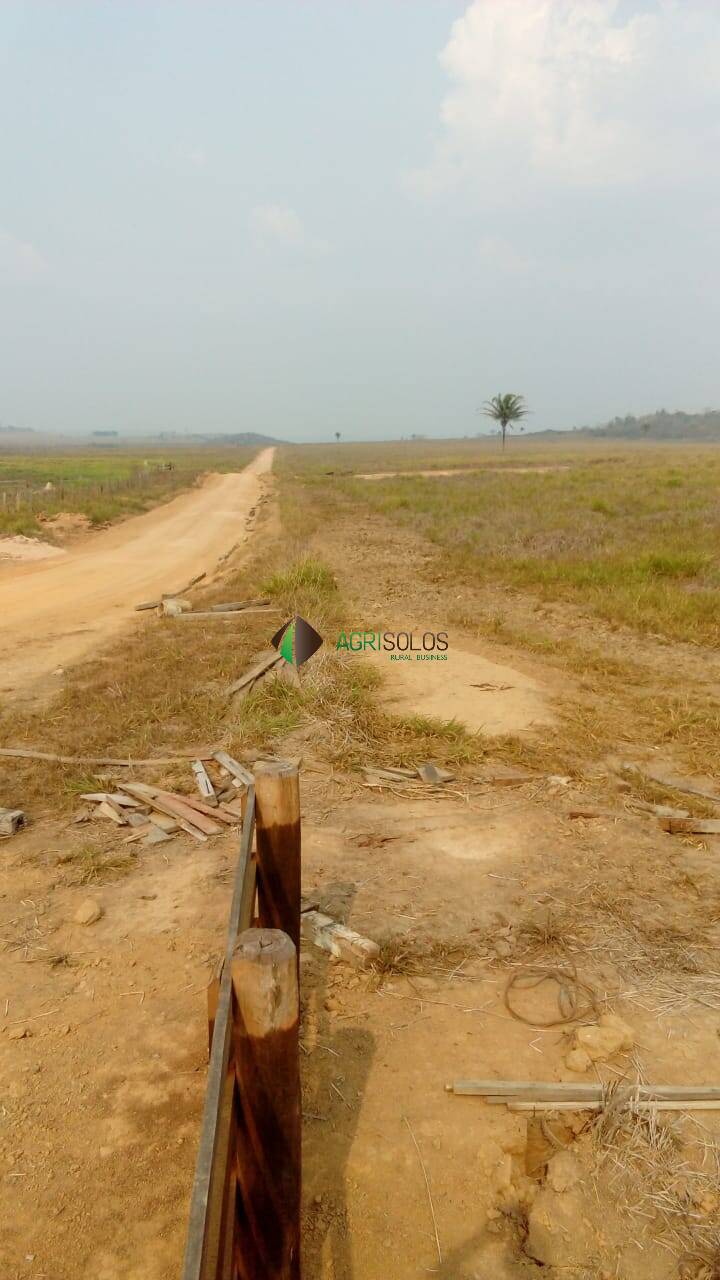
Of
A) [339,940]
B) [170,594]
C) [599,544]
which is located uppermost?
[599,544]

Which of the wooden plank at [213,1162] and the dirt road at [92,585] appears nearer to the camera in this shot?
the wooden plank at [213,1162]

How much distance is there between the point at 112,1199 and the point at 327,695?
196 inches

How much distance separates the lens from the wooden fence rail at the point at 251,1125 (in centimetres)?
163

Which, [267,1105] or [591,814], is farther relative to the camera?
[591,814]

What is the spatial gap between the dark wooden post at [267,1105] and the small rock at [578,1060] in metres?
1.51

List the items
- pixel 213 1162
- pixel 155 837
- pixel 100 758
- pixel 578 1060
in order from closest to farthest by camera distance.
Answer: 1. pixel 213 1162
2. pixel 578 1060
3. pixel 155 837
4. pixel 100 758

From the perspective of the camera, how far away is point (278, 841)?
313 cm

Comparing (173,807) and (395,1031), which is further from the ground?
(173,807)

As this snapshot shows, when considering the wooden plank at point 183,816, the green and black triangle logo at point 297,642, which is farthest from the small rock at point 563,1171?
the green and black triangle logo at point 297,642

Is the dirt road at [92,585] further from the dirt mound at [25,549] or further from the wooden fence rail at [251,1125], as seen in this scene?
the wooden fence rail at [251,1125]

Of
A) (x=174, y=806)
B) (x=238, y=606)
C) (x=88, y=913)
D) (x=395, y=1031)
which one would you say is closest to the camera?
(x=395, y=1031)

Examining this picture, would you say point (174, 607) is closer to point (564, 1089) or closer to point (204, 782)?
point (204, 782)

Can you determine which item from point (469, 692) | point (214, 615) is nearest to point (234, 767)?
point (469, 692)

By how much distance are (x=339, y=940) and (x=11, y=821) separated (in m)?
2.71
